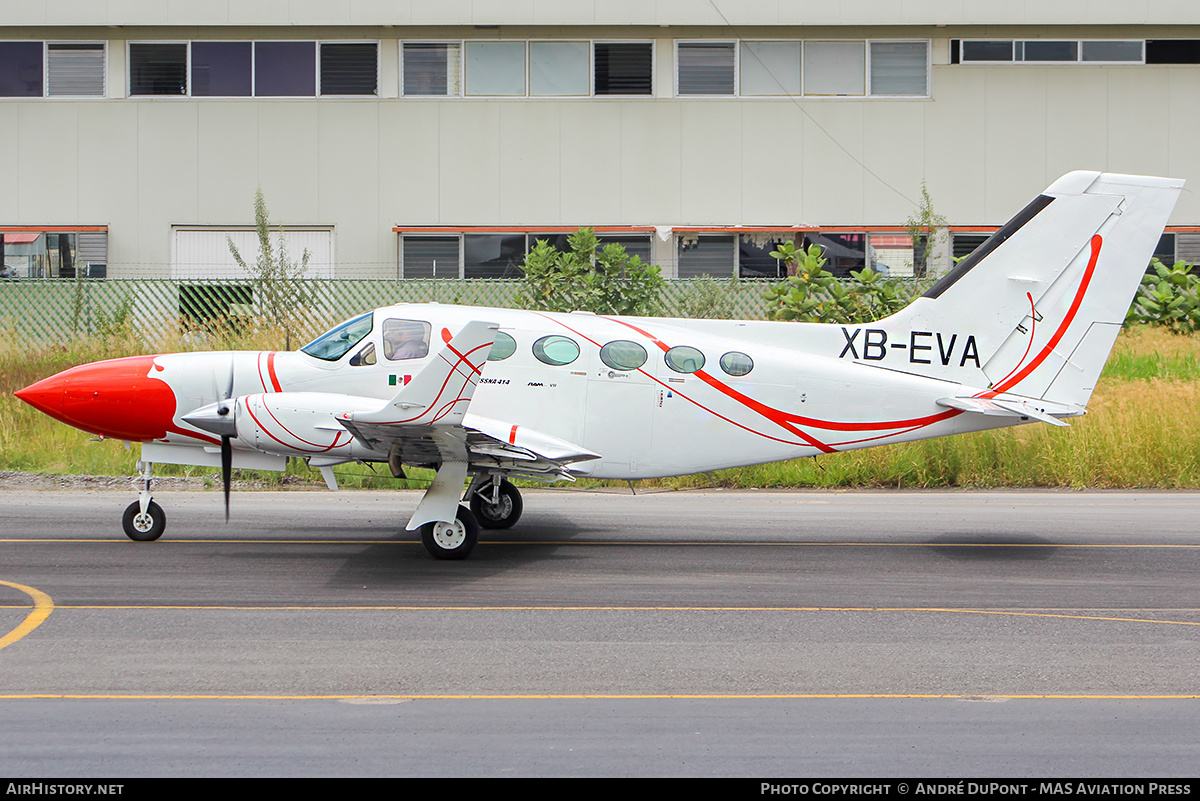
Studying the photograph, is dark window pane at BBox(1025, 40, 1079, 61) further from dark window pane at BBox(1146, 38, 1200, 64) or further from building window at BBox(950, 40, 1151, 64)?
dark window pane at BBox(1146, 38, 1200, 64)

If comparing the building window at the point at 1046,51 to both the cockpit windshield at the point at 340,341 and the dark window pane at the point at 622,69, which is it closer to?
the dark window pane at the point at 622,69

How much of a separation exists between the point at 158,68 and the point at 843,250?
17.3 metres

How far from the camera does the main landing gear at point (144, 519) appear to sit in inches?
454

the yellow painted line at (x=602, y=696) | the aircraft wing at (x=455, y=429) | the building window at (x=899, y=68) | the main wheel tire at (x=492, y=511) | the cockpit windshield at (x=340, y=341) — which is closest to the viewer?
the yellow painted line at (x=602, y=696)

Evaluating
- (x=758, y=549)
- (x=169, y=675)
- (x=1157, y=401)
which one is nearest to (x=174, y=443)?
(x=169, y=675)

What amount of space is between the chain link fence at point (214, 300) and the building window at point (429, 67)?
5272 mm

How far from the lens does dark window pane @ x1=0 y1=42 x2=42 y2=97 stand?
26688 millimetres

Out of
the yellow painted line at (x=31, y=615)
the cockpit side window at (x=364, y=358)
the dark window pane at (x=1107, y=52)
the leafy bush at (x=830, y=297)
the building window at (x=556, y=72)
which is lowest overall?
the yellow painted line at (x=31, y=615)

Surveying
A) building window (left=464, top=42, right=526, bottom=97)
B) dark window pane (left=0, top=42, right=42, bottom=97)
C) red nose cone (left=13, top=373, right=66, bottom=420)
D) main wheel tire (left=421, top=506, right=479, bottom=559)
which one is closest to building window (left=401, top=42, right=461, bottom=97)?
building window (left=464, top=42, right=526, bottom=97)

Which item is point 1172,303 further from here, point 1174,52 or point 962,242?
point 1174,52

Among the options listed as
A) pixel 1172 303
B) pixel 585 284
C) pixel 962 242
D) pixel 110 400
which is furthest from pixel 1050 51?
pixel 110 400

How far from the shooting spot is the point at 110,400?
11.0 metres

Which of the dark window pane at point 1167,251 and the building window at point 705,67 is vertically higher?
the building window at point 705,67

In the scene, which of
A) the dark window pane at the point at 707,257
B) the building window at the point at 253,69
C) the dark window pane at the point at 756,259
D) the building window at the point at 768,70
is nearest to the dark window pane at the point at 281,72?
the building window at the point at 253,69
